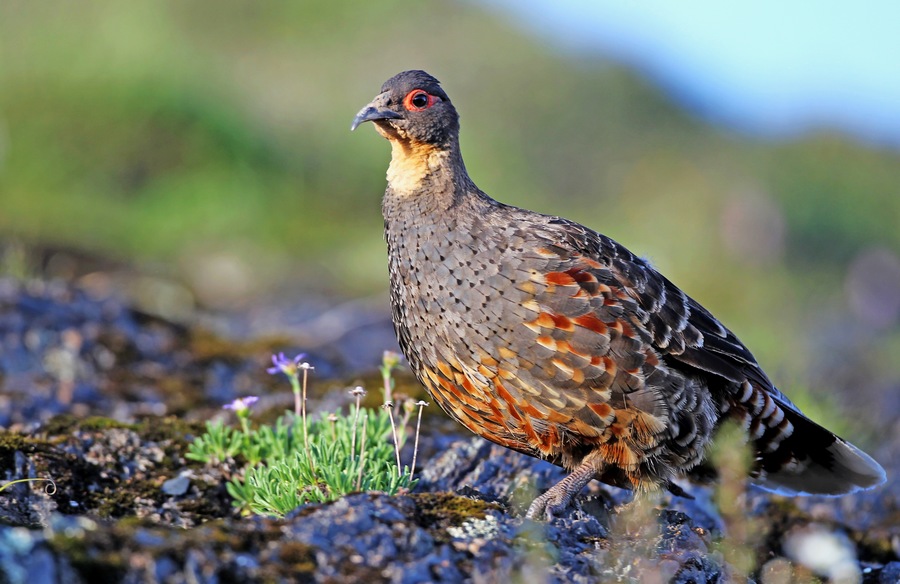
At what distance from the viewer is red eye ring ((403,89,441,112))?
5.75m

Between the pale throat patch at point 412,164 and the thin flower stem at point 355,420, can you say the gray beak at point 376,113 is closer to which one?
the pale throat patch at point 412,164

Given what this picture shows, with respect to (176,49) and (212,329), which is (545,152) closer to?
(176,49)

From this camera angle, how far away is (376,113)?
5.66 metres

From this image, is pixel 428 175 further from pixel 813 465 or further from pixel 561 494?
pixel 813 465

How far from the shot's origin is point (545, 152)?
968 inches

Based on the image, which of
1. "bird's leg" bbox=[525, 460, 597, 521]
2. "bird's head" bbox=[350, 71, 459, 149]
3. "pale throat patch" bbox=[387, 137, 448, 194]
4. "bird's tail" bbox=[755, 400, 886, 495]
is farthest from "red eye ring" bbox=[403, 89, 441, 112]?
"bird's tail" bbox=[755, 400, 886, 495]

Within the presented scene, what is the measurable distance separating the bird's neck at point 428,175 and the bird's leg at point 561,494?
1539 millimetres

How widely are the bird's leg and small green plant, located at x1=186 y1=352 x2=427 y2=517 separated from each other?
612 millimetres

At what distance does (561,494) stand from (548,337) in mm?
764

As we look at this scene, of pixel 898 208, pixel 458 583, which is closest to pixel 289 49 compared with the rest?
pixel 898 208

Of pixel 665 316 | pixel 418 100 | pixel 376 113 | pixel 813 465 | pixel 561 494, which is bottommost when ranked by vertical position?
pixel 561 494

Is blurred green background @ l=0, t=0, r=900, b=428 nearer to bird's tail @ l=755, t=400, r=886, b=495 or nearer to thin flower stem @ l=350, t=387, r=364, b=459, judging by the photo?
bird's tail @ l=755, t=400, r=886, b=495

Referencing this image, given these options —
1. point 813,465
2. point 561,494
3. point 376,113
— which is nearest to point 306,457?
point 561,494

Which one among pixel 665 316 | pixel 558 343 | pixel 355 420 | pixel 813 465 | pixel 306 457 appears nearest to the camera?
pixel 306 457
